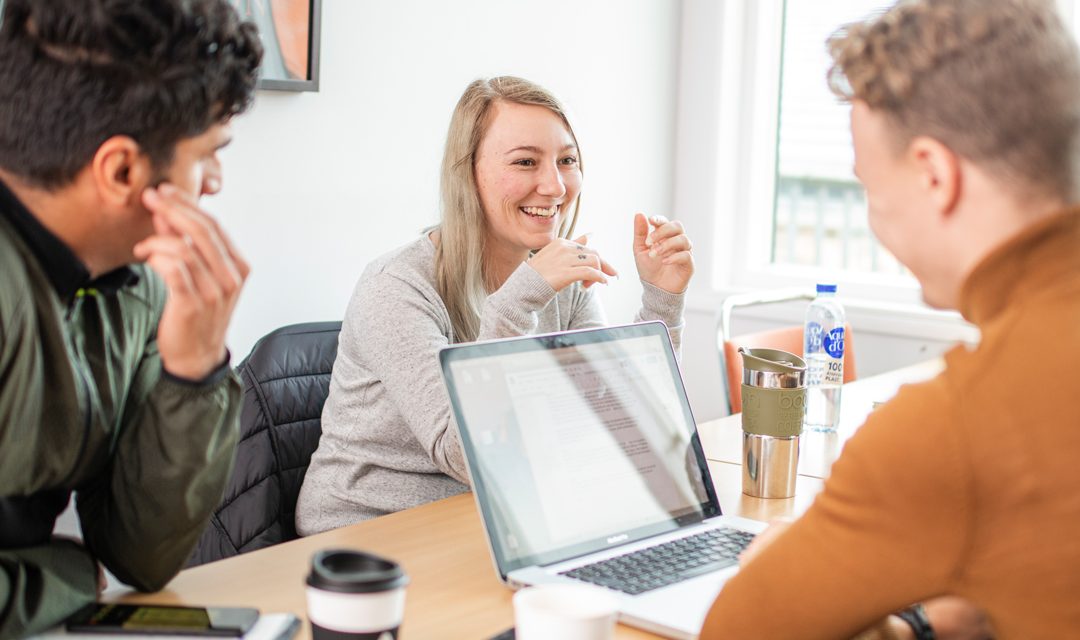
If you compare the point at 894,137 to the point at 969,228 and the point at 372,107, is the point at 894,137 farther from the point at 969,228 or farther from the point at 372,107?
the point at 372,107

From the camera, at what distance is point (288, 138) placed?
2.43 meters

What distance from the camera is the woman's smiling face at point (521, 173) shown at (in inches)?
77.5

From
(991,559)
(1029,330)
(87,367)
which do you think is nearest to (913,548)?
(991,559)

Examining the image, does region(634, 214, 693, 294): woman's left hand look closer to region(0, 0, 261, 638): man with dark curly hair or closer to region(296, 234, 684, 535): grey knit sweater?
region(296, 234, 684, 535): grey knit sweater

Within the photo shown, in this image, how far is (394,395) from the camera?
1.66 meters

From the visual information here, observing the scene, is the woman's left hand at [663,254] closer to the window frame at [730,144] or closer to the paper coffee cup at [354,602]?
the paper coffee cup at [354,602]

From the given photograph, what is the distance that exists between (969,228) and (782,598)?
323 millimetres

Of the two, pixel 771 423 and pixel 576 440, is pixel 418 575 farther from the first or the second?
pixel 771 423

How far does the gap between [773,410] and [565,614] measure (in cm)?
76

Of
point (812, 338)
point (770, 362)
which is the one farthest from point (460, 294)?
point (812, 338)

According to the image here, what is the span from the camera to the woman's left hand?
1978mm

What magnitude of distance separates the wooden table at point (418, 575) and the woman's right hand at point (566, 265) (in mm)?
403

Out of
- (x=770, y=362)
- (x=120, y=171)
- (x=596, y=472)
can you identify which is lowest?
(x=596, y=472)

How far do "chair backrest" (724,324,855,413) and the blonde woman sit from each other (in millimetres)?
368
